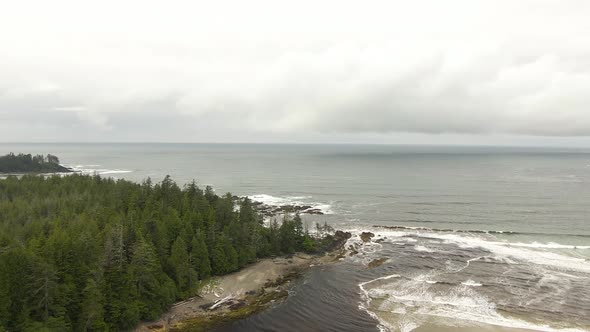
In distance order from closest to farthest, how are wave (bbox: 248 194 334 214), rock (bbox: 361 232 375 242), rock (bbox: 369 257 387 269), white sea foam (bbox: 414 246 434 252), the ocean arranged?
the ocean, rock (bbox: 369 257 387 269), white sea foam (bbox: 414 246 434 252), rock (bbox: 361 232 375 242), wave (bbox: 248 194 334 214)

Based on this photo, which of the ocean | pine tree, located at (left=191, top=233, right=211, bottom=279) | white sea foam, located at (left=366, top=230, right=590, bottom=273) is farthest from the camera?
white sea foam, located at (left=366, top=230, right=590, bottom=273)

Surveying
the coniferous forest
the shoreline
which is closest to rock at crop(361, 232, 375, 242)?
the coniferous forest

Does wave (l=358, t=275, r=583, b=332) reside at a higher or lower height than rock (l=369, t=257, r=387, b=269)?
lower

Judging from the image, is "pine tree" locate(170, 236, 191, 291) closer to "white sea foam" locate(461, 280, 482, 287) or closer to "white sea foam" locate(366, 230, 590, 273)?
"white sea foam" locate(461, 280, 482, 287)

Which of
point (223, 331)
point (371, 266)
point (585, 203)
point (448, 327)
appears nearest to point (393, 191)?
point (585, 203)

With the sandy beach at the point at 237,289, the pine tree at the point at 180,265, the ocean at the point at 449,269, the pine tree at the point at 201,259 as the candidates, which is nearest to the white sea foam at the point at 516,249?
the ocean at the point at 449,269

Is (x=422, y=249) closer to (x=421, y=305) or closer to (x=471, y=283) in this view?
(x=471, y=283)

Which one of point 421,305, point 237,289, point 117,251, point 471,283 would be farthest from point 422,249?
point 117,251

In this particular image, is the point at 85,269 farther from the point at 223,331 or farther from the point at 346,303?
the point at 346,303
